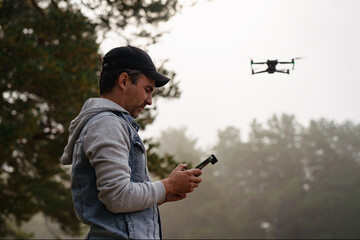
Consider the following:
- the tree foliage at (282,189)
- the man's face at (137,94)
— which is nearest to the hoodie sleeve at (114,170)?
the man's face at (137,94)

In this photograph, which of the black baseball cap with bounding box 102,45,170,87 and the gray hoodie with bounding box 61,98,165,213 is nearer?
the gray hoodie with bounding box 61,98,165,213

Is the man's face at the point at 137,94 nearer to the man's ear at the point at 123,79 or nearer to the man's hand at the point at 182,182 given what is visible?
the man's ear at the point at 123,79

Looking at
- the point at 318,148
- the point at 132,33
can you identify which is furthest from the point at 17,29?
the point at 318,148

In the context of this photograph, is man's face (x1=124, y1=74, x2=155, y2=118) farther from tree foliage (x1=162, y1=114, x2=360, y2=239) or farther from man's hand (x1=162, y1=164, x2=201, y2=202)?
tree foliage (x1=162, y1=114, x2=360, y2=239)

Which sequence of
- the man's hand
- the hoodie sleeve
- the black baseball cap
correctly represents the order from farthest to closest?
the black baseball cap → the man's hand → the hoodie sleeve

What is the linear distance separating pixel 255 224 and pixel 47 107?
962 inches

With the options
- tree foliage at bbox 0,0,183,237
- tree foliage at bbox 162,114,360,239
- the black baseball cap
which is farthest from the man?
tree foliage at bbox 162,114,360,239

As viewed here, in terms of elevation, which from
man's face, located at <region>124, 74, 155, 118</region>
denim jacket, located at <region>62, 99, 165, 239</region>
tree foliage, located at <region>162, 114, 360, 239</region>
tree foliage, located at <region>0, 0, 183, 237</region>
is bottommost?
denim jacket, located at <region>62, 99, 165, 239</region>

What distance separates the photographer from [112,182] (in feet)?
4.97

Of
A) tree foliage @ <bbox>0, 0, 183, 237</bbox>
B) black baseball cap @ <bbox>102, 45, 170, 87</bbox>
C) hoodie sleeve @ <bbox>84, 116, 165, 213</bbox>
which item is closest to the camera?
hoodie sleeve @ <bbox>84, 116, 165, 213</bbox>

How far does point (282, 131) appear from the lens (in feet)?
117

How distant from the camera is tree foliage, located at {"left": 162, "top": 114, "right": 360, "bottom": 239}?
26406 millimetres

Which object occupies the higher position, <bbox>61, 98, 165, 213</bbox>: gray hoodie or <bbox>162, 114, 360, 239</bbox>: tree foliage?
<bbox>162, 114, 360, 239</bbox>: tree foliage

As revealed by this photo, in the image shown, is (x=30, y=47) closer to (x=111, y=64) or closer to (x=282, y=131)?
(x=111, y=64)
